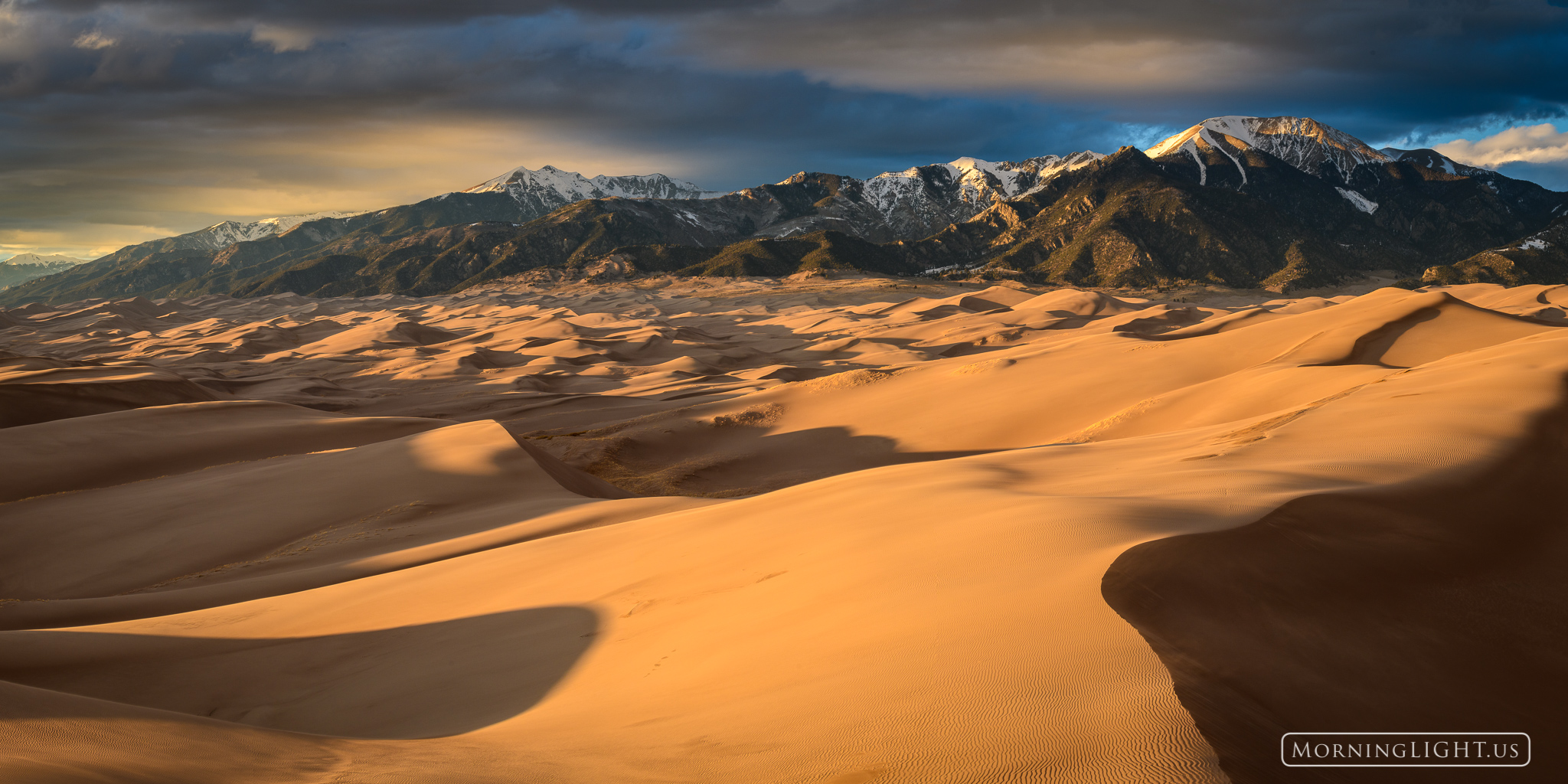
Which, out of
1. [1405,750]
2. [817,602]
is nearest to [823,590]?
[817,602]

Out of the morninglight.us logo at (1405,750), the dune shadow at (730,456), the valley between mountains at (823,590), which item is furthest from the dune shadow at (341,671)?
the dune shadow at (730,456)

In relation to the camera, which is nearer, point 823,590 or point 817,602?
point 817,602

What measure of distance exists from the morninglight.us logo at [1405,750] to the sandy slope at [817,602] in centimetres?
7

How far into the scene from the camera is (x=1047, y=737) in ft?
9.14

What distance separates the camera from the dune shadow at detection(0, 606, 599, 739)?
16.0 ft

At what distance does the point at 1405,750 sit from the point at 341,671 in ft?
19.9

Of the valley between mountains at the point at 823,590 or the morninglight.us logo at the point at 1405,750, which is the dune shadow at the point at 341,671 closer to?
the valley between mountains at the point at 823,590

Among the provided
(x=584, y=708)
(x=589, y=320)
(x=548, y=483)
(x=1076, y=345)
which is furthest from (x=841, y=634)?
(x=589, y=320)

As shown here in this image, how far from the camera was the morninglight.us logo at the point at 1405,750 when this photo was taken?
2.96 m

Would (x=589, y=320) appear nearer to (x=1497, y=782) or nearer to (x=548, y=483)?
(x=548, y=483)

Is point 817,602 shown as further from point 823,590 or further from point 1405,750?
point 1405,750

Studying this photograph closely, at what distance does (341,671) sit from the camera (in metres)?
5.80

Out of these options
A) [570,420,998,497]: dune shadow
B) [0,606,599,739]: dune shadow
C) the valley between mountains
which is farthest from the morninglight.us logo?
[570,420,998,497]: dune shadow

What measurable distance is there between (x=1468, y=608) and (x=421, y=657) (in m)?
6.32
